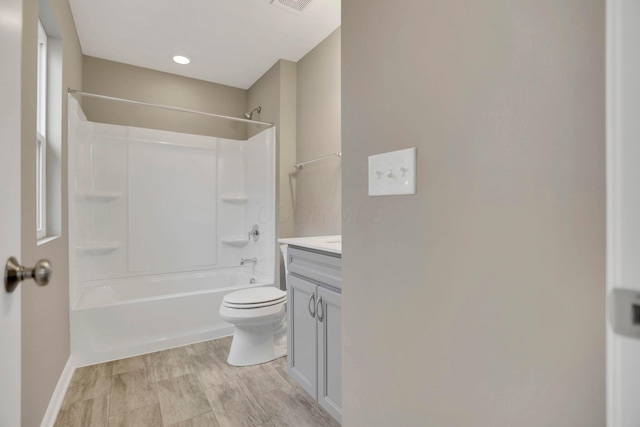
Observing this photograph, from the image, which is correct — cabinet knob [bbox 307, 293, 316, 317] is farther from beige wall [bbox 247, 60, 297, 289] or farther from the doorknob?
beige wall [bbox 247, 60, 297, 289]

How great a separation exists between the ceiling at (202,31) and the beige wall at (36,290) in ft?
1.40

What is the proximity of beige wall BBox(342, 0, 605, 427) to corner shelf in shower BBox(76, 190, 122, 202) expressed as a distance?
2.84 meters

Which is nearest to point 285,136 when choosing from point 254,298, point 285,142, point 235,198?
point 285,142

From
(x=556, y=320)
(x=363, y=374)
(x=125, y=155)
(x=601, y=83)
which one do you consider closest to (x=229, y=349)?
(x=363, y=374)

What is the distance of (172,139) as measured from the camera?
331cm

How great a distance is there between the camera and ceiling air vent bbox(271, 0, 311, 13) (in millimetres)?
2139

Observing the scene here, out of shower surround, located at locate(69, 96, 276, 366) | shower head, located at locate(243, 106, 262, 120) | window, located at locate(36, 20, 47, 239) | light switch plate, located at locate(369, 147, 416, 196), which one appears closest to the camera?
light switch plate, located at locate(369, 147, 416, 196)

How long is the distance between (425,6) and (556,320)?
0.77 m

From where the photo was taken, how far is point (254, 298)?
87.9 inches

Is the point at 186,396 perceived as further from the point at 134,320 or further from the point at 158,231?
the point at 158,231

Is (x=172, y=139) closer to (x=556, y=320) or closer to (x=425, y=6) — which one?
(x=425, y=6)

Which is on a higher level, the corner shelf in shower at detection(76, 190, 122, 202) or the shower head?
the shower head
